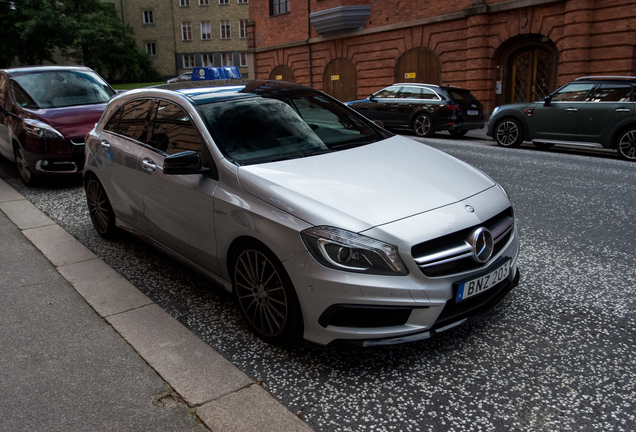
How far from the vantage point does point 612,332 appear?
11.0 feet

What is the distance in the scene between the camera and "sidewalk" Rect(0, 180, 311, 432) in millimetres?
2639

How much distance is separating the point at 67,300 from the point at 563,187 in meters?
6.83

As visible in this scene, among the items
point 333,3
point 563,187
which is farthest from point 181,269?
point 333,3

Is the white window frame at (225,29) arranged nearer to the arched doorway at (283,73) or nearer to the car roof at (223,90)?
the arched doorway at (283,73)

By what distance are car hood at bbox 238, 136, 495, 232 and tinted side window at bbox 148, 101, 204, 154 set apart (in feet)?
2.13

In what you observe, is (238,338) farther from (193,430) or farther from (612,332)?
(612,332)

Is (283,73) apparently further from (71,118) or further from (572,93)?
(71,118)

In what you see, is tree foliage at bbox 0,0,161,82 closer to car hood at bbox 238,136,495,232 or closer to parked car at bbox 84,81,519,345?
parked car at bbox 84,81,519,345

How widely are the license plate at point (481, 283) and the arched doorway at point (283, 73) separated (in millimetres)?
30102

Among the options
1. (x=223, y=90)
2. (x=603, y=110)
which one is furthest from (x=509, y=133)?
(x=223, y=90)

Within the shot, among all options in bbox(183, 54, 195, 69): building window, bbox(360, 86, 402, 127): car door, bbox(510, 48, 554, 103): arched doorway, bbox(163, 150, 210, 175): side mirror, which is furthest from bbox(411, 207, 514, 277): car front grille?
bbox(183, 54, 195, 69): building window

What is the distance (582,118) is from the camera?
1219 centimetres

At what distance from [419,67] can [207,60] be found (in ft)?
139

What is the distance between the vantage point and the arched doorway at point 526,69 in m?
20.3
